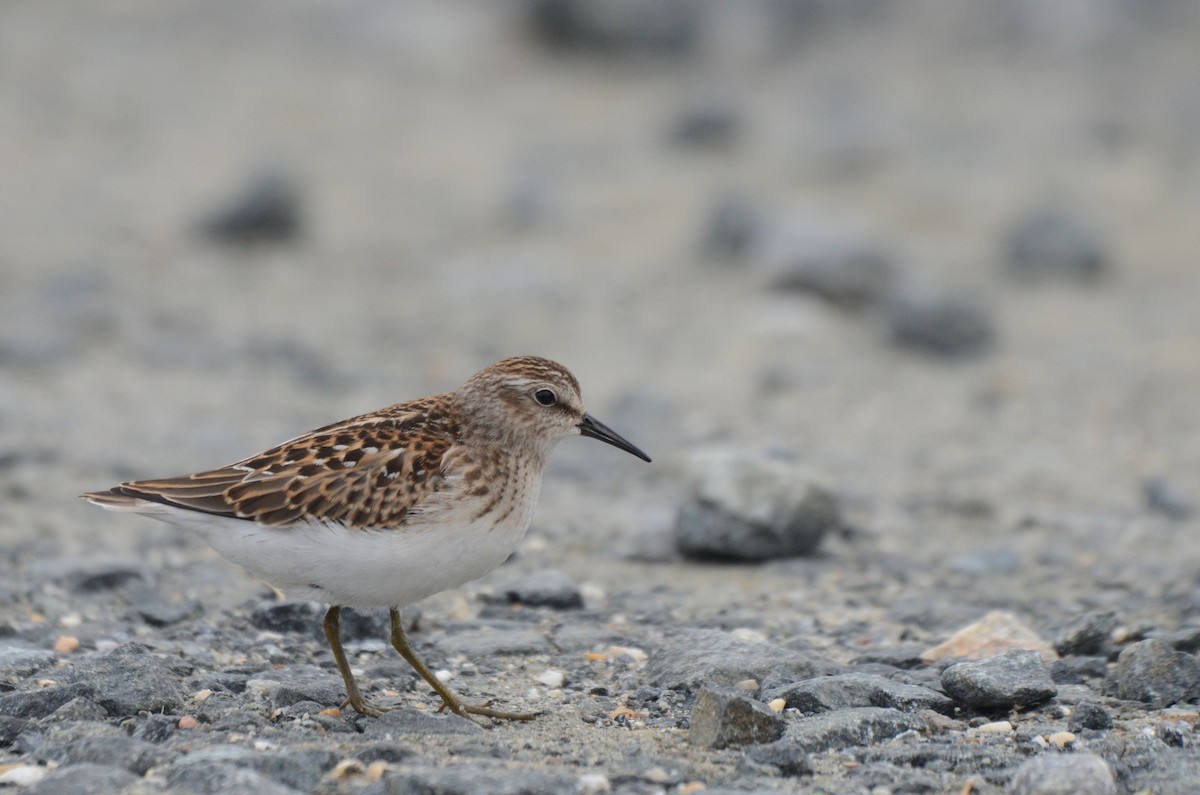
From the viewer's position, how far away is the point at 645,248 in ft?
46.2

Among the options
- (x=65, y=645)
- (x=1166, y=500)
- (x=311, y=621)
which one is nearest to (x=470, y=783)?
(x=311, y=621)

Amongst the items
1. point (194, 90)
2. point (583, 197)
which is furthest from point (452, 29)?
point (583, 197)

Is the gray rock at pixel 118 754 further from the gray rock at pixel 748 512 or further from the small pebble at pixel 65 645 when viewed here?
the gray rock at pixel 748 512

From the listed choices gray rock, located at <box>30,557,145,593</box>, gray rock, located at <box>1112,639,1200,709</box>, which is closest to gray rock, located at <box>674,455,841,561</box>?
gray rock, located at <box>1112,639,1200,709</box>

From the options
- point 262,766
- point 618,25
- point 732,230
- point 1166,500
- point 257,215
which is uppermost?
point 618,25

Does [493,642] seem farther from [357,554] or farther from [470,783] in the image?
[470,783]

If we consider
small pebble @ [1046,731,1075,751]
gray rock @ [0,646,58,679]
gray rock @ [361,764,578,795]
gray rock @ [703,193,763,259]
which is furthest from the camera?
gray rock @ [703,193,763,259]

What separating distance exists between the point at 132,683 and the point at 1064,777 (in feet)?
10.1

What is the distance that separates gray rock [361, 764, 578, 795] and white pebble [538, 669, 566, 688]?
141 centimetres

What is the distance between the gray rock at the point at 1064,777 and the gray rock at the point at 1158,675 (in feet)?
3.25

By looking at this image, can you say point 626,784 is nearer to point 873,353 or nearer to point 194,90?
point 873,353

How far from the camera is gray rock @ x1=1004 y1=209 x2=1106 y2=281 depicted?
1329cm

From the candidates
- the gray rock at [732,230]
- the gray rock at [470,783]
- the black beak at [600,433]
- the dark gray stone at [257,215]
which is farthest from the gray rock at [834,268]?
the gray rock at [470,783]

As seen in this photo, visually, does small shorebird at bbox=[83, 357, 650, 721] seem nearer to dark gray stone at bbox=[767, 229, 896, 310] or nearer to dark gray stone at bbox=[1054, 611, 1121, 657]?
dark gray stone at bbox=[1054, 611, 1121, 657]
